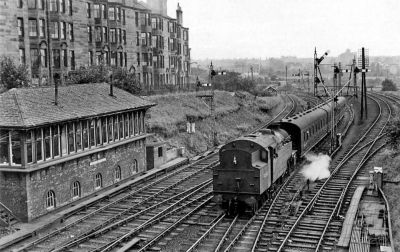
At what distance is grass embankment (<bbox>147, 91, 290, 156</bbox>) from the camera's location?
137ft

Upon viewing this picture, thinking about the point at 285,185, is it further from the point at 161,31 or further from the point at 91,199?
the point at 161,31

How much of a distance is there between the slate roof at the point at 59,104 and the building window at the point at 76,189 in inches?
136

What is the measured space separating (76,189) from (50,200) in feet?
7.18

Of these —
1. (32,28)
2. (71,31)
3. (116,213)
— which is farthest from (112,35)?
(116,213)

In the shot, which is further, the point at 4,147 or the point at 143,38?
the point at 143,38

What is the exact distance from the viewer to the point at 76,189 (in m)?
24.8

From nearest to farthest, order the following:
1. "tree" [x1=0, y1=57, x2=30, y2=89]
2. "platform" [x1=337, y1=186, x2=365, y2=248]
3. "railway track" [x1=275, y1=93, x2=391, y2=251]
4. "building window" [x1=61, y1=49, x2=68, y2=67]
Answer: "platform" [x1=337, y1=186, x2=365, y2=248] < "railway track" [x1=275, y1=93, x2=391, y2=251] < "tree" [x1=0, y1=57, x2=30, y2=89] < "building window" [x1=61, y1=49, x2=68, y2=67]

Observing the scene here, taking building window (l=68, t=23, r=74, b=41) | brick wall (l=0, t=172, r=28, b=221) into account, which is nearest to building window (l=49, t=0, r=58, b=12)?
building window (l=68, t=23, r=74, b=41)

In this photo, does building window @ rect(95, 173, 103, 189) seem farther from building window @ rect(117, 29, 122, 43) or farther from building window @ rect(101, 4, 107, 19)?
building window @ rect(117, 29, 122, 43)

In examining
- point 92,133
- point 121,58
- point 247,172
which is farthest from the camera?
point 121,58

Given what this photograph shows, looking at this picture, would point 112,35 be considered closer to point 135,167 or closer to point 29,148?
point 135,167

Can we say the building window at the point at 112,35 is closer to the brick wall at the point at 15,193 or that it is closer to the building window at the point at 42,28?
the building window at the point at 42,28

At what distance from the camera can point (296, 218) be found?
71.0 ft

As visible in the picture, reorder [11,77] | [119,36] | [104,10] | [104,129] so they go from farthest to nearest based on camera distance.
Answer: [119,36], [104,10], [11,77], [104,129]
